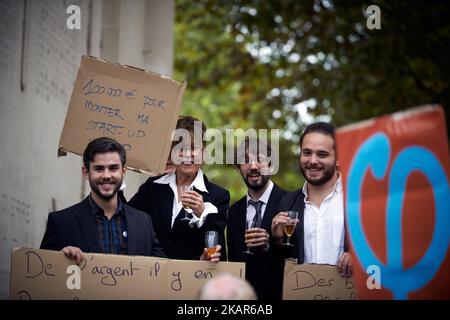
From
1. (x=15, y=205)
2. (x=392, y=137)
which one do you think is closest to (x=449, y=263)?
(x=392, y=137)

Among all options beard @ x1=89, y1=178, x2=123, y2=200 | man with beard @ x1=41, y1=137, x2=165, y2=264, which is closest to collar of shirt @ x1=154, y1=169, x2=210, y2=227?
man with beard @ x1=41, y1=137, x2=165, y2=264

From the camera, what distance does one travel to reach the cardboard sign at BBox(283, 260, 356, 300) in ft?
20.5

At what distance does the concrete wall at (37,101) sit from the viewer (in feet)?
26.3

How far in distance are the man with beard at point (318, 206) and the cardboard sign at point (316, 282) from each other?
0.20 meters

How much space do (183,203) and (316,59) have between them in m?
9.63

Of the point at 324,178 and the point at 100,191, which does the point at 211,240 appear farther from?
the point at 324,178

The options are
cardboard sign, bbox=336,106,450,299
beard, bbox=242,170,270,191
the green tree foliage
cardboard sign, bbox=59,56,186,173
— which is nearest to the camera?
cardboard sign, bbox=336,106,450,299

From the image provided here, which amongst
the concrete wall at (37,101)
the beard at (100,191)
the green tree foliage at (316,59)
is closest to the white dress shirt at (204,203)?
the beard at (100,191)

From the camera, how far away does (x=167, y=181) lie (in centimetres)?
712

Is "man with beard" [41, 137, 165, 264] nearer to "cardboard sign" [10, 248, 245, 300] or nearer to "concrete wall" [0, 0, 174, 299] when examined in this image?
"cardboard sign" [10, 248, 245, 300]

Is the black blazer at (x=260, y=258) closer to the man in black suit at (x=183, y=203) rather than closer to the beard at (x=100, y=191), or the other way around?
the man in black suit at (x=183, y=203)

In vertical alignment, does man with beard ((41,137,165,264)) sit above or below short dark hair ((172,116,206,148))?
below

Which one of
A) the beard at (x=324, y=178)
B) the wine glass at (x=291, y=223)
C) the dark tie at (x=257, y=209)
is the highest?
the beard at (x=324, y=178)

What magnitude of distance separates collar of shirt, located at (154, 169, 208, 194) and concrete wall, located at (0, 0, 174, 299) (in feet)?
4.92
